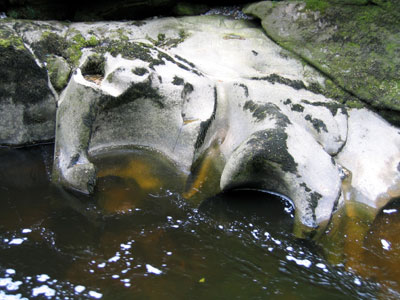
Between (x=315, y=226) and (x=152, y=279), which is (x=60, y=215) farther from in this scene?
(x=315, y=226)

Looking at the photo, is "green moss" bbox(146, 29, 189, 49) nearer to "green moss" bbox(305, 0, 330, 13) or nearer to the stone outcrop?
the stone outcrop

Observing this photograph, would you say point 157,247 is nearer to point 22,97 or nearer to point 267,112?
point 267,112

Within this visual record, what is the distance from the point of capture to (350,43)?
5.64 meters

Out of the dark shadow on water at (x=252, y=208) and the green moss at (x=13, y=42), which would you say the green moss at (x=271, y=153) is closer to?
the dark shadow on water at (x=252, y=208)

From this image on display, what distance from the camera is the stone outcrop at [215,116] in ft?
14.3

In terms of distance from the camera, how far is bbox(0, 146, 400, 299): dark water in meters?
3.22

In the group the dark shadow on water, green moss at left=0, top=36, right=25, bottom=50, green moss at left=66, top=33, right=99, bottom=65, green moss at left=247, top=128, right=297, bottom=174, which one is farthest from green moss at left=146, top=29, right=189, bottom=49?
the dark shadow on water

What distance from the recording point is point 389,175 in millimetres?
4785

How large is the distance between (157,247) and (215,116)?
82.0 inches

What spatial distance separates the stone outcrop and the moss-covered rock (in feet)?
0.53

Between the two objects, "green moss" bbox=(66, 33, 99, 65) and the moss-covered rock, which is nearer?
the moss-covered rock

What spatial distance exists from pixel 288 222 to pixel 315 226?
26cm

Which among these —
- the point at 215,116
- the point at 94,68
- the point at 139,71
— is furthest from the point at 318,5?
the point at 94,68

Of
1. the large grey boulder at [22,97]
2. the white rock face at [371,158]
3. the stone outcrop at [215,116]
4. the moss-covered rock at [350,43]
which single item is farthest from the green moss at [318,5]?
the large grey boulder at [22,97]
